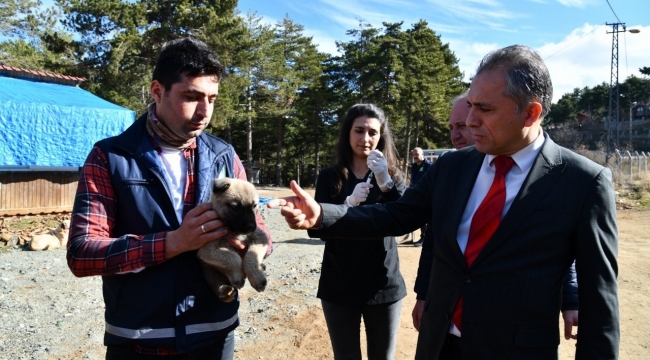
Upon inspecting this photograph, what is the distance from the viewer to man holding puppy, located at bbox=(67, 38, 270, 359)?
238 centimetres

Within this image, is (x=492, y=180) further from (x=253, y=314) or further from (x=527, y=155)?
(x=253, y=314)

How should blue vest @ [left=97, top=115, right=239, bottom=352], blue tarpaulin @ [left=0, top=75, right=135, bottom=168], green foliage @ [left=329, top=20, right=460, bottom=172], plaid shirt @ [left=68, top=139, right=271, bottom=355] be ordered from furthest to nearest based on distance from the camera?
green foliage @ [left=329, top=20, right=460, bottom=172] < blue tarpaulin @ [left=0, top=75, right=135, bottom=168] < blue vest @ [left=97, top=115, right=239, bottom=352] < plaid shirt @ [left=68, top=139, right=271, bottom=355]

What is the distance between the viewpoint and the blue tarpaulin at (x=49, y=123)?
1453 centimetres

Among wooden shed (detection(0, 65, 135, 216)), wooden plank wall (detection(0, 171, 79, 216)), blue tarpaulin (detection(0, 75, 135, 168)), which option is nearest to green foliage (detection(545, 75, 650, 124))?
blue tarpaulin (detection(0, 75, 135, 168))

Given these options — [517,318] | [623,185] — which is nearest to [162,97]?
[517,318]

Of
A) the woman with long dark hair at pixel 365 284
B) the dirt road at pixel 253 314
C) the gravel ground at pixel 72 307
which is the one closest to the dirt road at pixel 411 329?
the dirt road at pixel 253 314

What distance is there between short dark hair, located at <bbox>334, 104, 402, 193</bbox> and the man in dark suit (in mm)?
1570

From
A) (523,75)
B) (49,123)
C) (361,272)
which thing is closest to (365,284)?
(361,272)

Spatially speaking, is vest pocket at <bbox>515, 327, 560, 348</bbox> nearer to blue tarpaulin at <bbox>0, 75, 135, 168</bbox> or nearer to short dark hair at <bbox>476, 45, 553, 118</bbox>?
short dark hair at <bbox>476, 45, 553, 118</bbox>

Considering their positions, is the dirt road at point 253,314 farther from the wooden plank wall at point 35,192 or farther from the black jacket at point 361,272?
the wooden plank wall at point 35,192

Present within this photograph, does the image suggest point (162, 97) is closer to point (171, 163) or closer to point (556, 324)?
point (171, 163)

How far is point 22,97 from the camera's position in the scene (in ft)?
50.0

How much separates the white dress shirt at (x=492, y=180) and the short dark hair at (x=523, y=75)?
0.81 ft

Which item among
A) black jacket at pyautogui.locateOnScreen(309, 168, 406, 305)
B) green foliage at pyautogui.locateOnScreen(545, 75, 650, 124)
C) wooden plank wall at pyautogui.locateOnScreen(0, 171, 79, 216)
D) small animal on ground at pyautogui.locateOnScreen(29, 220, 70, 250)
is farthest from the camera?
green foliage at pyautogui.locateOnScreen(545, 75, 650, 124)
